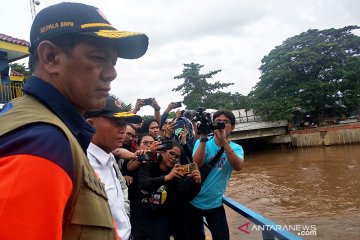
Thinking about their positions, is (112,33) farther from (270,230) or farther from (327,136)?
(327,136)

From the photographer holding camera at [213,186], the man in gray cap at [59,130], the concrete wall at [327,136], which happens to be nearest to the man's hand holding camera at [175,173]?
the photographer holding camera at [213,186]

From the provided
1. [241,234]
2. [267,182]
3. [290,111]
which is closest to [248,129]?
[290,111]

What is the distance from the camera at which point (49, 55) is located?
0.97 metres

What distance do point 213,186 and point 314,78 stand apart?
92.6 ft

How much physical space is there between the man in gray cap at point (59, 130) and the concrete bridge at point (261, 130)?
889 inches

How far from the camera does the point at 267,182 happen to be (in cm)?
1248

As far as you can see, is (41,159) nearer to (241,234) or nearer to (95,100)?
(95,100)

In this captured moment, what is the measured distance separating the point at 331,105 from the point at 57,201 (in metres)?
29.8

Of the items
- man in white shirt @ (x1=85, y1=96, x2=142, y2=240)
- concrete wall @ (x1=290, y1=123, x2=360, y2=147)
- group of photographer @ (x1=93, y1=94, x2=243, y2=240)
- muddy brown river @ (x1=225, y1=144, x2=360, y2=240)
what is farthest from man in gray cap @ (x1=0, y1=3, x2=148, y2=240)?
concrete wall @ (x1=290, y1=123, x2=360, y2=147)

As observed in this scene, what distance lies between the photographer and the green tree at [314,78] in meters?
26.2

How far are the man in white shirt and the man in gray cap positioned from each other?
3.21ft

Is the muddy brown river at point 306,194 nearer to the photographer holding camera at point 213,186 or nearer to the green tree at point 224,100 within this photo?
the photographer holding camera at point 213,186

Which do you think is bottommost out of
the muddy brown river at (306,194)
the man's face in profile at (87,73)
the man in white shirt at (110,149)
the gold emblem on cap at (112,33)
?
the muddy brown river at (306,194)
